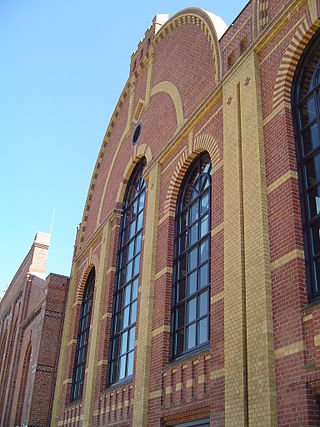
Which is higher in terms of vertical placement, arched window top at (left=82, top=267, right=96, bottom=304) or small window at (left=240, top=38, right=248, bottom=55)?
small window at (left=240, top=38, right=248, bottom=55)

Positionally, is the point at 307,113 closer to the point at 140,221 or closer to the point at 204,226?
the point at 204,226

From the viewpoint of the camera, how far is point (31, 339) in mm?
23125

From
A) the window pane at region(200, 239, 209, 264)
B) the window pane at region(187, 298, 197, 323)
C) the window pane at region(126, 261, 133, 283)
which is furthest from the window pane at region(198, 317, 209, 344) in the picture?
the window pane at region(126, 261, 133, 283)

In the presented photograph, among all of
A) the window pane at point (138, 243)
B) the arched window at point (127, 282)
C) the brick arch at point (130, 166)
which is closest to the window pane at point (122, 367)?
the arched window at point (127, 282)

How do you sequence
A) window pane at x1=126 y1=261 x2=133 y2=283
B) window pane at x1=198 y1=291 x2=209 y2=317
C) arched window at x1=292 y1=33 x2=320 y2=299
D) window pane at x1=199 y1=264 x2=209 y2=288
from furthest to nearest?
window pane at x1=126 y1=261 x2=133 y2=283
window pane at x1=199 y1=264 x2=209 y2=288
window pane at x1=198 y1=291 x2=209 y2=317
arched window at x1=292 y1=33 x2=320 y2=299

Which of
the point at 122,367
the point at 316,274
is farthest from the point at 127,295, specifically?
the point at 316,274

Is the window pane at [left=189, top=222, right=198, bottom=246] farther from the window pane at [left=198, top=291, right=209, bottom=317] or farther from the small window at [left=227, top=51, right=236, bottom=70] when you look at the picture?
the small window at [left=227, top=51, right=236, bottom=70]

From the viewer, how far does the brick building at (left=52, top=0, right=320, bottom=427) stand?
8.49 meters

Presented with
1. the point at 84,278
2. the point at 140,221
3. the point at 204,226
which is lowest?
the point at 204,226

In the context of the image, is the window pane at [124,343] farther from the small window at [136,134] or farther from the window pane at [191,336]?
the small window at [136,134]

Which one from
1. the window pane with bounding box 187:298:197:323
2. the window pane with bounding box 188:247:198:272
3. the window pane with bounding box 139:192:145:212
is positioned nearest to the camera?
the window pane with bounding box 187:298:197:323

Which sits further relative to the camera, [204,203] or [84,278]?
[84,278]

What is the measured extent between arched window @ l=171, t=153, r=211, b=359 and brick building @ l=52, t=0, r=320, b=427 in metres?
0.04

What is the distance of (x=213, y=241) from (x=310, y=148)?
2770 millimetres
